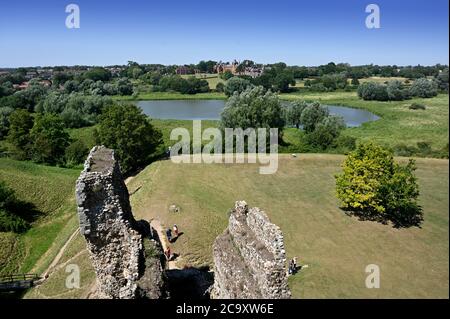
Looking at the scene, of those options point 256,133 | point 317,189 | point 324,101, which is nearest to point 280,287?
point 317,189

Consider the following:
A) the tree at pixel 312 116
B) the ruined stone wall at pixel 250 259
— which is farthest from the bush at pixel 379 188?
the tree at pixel 312 116

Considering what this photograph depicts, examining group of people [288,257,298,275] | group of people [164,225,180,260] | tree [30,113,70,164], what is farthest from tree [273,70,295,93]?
group of people [288,257,298,275]

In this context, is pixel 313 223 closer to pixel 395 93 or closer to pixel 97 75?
pixel 395 93

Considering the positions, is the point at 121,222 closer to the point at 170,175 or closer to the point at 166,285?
the point at 166,285

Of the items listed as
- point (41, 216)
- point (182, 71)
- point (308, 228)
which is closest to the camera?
point (308, 228)

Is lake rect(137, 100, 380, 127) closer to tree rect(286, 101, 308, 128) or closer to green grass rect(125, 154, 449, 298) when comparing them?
tree rect(286, 101, 308, 128)

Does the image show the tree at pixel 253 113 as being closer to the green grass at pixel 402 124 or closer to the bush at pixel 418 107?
the green grass at pixel 402 124

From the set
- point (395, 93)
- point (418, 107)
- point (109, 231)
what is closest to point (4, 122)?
point (109, 231)
